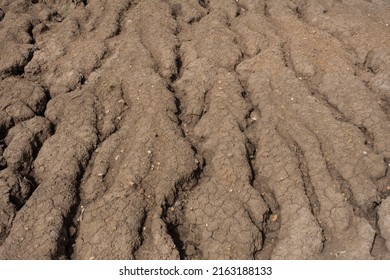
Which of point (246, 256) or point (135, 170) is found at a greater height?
point (135, 170)

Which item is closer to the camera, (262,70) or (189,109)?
(189,109)

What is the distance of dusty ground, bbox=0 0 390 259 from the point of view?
12.0 ft

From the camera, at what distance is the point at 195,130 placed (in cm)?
458

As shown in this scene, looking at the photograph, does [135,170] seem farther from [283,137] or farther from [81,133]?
[283,137]

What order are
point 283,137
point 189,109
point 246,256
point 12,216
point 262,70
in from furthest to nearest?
1. point 262,70
2. point 189,109
3. point 283,137
4. point 12,216
5. point 246,256

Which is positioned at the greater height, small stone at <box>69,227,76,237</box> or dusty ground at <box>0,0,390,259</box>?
dusty ground at <box>0,0,390,259</box>

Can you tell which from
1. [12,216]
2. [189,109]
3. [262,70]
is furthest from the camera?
[262,70]

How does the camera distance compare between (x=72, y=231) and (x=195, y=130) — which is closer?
(x=72, y=231)

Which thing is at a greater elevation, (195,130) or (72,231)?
(195,130)

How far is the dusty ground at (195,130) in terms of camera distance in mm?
3664

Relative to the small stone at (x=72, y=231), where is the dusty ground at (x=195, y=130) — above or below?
above

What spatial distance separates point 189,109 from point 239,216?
5.25 feet

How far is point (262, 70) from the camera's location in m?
5.25

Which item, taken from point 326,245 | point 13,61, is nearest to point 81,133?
point 13,61
